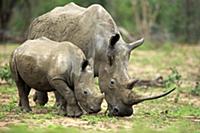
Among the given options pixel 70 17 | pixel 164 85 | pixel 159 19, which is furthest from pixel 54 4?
pixel 70 17

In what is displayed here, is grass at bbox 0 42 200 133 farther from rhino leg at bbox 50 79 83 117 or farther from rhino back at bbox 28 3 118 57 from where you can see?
rhino back at bbox 28 3 118 57

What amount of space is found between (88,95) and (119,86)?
2.66 ft

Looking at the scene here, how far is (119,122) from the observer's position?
10523 millimetres

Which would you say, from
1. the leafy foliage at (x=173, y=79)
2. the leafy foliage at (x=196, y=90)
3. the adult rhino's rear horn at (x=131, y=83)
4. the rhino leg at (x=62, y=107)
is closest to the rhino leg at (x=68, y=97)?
the rhino leg at (x=62, y=107)

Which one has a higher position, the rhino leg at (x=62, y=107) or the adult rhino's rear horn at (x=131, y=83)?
the adult rhino's rear horn at (x=131, y=83)

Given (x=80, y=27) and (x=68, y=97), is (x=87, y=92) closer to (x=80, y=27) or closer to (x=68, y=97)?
(x=68, y=97)

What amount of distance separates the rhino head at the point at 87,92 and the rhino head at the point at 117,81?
0.63m

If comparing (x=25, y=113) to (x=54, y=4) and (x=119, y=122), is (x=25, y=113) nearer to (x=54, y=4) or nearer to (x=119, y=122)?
(x=119, y=122)

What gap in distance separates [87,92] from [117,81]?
853mm

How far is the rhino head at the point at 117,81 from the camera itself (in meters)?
11.1

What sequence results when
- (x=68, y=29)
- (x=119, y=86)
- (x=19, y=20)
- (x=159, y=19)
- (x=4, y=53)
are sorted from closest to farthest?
(x=119, y=86)
(x=68, y=29)
(x=4, y=53)
(x=19, y=20)
(x=159, y=19)

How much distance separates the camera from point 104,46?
11.6 meters

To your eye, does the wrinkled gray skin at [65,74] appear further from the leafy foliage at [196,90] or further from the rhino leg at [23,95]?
the leafy foliage at [196,90]

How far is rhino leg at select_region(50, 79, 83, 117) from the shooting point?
1060 centimetres
